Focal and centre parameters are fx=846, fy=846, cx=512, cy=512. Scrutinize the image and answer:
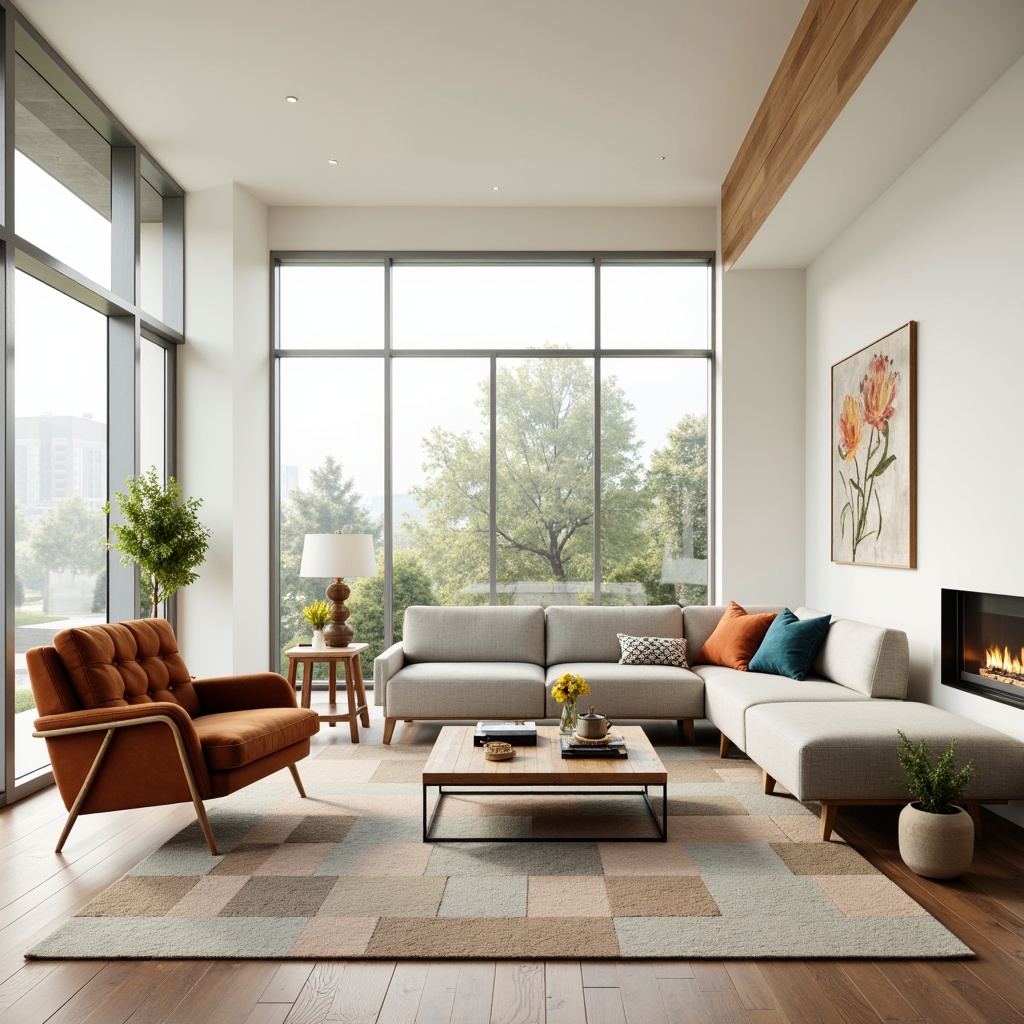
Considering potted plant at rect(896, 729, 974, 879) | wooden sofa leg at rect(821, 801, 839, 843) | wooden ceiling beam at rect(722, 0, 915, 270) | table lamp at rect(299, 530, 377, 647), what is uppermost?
wooden ceiling beam at rect(722, 0, 915, 270)

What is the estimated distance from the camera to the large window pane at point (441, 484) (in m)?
6.33

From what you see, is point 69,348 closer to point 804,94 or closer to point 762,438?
point 804,94

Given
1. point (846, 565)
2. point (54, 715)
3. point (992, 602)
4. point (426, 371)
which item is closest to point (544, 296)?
point (426, 371)

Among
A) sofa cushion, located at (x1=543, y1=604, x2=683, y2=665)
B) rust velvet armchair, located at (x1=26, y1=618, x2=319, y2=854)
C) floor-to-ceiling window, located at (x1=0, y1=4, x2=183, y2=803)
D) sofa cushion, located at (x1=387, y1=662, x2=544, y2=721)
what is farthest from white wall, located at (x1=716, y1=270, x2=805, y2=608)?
floor-to-ceiling window, located at (x1=0, y1=4, x2=183, y2=803)

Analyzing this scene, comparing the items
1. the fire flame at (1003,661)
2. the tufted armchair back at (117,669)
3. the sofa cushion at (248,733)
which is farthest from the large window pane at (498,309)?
the fire flame at (1003,661)

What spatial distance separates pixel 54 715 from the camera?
3.12m

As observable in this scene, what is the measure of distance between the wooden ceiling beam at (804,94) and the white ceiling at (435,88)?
125 millimetres

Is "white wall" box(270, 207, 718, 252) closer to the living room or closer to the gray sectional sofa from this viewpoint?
the living room

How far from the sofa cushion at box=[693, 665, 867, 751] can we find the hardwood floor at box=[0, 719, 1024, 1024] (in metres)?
1.46

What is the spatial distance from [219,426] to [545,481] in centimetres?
235

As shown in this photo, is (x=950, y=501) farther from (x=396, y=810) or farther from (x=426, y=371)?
(x=426, y=371)

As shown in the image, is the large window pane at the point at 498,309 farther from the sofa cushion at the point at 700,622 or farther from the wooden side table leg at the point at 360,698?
the wooden side table leg at the point at 360,698

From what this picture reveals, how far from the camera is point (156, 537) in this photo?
16.2 ft

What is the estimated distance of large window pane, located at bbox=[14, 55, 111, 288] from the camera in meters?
4.20
